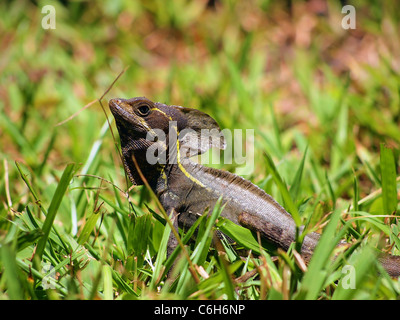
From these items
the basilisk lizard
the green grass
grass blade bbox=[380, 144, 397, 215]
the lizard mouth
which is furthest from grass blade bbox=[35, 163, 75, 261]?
grass blade bbox=[380, 144, 397, 215]

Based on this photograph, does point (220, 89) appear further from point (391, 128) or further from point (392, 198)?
point (392, 198)

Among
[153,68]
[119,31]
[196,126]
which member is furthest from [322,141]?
[119,31]

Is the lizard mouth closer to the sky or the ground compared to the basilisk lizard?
closer to the sky

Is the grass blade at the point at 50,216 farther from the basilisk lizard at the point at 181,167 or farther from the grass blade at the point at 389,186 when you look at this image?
the grass blade at the point at 389,186

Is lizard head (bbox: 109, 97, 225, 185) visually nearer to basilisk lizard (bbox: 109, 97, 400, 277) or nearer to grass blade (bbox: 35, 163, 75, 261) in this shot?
basilisk lizard (bbox: 109, 97, 400, 277)

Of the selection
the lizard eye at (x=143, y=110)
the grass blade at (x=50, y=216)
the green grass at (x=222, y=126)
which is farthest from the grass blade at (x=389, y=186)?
Result: the grass blade at (x=50, y=216)

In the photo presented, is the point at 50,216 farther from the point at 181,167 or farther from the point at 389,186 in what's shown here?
the point at 389,186

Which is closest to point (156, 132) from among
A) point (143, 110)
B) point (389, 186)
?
point (143, 110)
